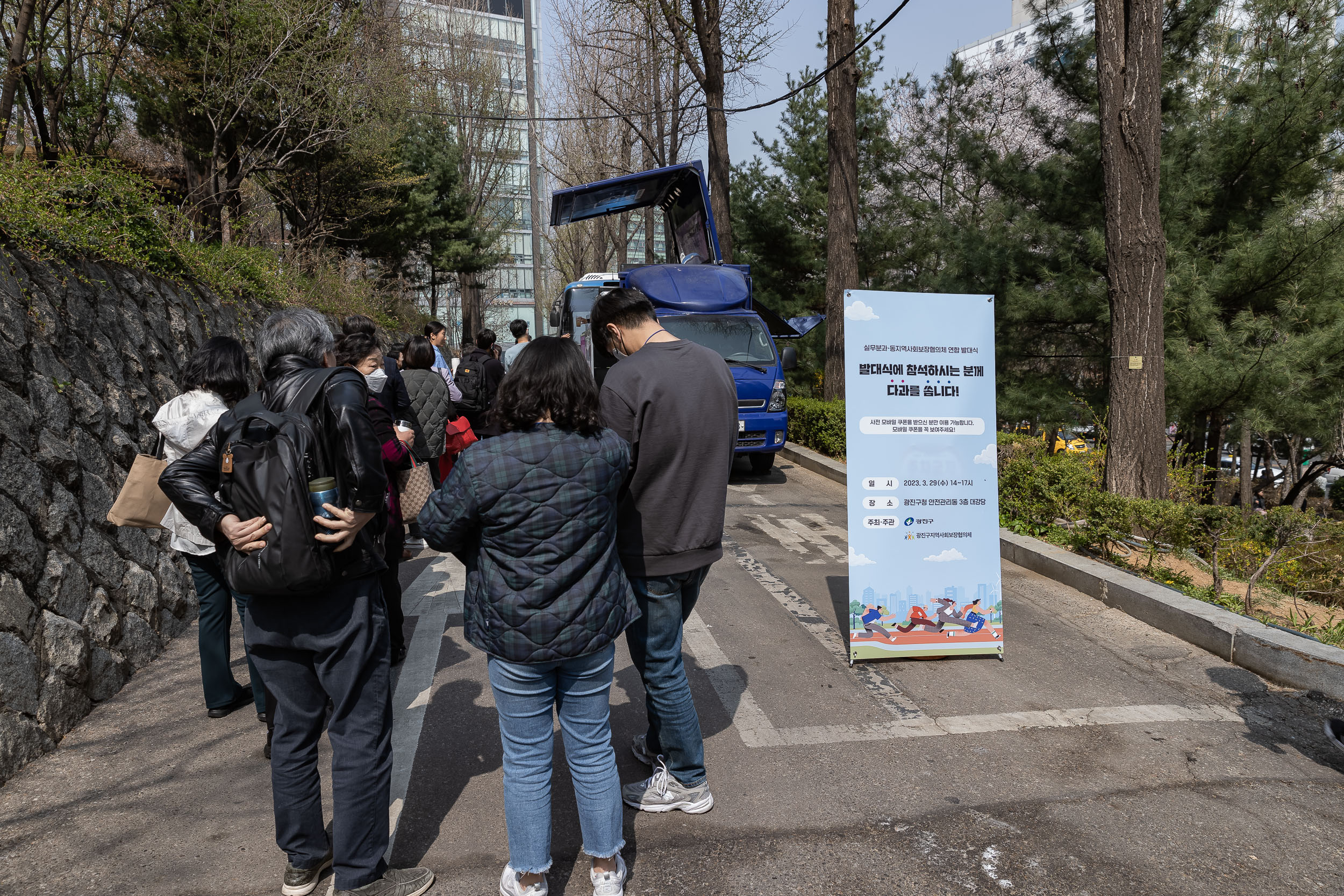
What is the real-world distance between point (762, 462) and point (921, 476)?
20.2ft

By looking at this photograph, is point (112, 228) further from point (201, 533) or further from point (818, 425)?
point (818, 425)

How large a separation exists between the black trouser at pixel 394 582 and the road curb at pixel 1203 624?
4.61m

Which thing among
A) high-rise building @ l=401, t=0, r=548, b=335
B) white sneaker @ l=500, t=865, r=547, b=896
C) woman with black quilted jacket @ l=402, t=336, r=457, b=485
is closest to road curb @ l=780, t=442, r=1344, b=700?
white sneaker @ l=500, t=865, r=547, b=896

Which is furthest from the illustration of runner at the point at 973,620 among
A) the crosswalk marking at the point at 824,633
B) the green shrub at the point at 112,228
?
the green shrub at the point at 112,228

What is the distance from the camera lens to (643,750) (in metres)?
3.52

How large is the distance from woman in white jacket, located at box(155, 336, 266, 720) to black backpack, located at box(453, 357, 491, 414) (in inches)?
245

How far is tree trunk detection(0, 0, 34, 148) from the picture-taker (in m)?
6.51

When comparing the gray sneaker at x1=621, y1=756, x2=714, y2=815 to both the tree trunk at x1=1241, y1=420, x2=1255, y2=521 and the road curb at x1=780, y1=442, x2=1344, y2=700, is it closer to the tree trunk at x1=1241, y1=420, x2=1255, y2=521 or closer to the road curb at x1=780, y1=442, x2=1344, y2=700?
the road curb at x1=780, y1=442, x2=1344, y2=700

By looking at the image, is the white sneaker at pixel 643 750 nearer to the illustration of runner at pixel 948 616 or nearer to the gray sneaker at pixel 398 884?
the gray sneaker at pixel 398 884

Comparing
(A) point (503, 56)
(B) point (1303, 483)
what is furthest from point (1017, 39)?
(A) point (503, 56)

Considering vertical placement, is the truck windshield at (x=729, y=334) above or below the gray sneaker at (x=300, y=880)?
above

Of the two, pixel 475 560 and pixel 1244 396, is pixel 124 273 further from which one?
pixel 1244 396

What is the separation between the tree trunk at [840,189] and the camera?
13.0 m

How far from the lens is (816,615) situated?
552 cm
